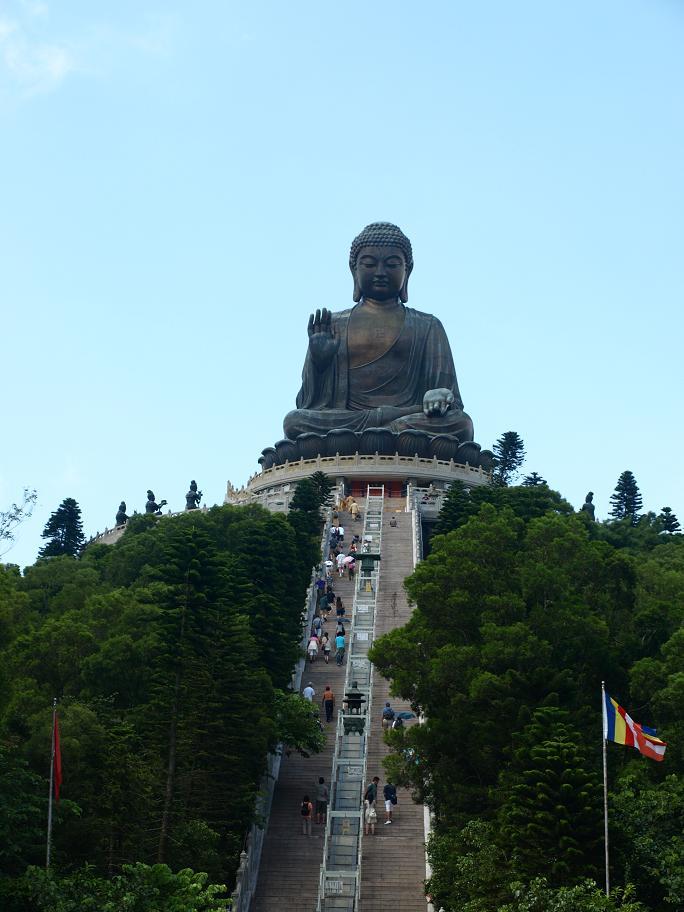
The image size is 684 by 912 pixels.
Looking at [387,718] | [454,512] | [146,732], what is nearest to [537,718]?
[146,732]

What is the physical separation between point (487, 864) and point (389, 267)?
34001 mm

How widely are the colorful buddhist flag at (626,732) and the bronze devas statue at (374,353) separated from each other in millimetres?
28763

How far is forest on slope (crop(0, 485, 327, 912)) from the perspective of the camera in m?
15.4

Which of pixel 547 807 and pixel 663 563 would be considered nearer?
pixel 547 807

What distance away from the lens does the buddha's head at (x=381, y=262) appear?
47969 mm

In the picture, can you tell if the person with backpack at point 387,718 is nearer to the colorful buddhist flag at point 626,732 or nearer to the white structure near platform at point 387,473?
the colorful buddhist flag at point 626,732

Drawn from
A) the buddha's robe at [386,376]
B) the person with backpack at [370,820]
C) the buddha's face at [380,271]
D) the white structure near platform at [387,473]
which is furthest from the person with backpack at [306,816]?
the buddha's face at [380,271]

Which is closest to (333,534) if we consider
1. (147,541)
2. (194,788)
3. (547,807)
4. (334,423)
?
(147,541)

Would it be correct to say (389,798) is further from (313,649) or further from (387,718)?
(313,649)

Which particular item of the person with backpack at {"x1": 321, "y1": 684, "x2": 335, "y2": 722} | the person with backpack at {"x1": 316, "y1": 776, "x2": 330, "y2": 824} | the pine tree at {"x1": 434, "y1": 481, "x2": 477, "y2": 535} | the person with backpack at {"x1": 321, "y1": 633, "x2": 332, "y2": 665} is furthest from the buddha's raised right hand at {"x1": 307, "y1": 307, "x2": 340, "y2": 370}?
the person with backpack at {"x1": 316, "y1": 776, "x2": 330, "y2": 824}

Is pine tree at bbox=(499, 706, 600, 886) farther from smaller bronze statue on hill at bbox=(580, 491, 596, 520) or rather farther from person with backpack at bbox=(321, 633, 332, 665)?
smaller bronze statue on hill at bbox=(580, 491, 596, 520)

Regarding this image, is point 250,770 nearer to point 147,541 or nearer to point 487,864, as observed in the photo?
point 487,864

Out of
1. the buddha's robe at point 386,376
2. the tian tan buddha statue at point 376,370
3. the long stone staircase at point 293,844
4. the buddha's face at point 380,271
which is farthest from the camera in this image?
the buddha's face at point 380,271

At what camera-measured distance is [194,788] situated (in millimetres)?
18500
